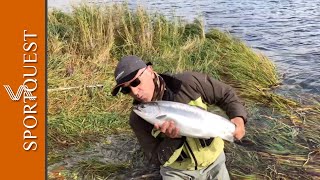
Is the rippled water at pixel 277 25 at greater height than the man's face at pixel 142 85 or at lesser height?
lesser

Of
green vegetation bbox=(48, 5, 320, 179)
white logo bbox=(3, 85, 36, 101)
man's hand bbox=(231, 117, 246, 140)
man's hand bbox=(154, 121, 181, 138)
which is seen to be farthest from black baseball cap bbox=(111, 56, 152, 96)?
white logo bbox=(3, 85, 36, 101)

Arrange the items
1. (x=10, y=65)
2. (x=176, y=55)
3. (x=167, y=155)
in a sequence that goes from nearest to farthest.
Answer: (x=167, y=155)
(x=10, y=65)
(x=176, y=55)

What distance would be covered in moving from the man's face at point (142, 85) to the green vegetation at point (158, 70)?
5.11 feet

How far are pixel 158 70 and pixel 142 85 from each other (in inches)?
148

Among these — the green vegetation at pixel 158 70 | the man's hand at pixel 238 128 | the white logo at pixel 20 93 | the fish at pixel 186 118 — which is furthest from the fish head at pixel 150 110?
the white logo at pixel 20 93

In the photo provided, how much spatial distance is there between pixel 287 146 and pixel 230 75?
2.25 metres

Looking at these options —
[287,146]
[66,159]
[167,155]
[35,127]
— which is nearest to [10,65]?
[35,127]

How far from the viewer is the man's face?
2.51 m

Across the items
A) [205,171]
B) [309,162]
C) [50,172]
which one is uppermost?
[205,171]

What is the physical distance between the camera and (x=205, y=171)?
9.33ft

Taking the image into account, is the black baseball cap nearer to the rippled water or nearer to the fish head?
the fish head

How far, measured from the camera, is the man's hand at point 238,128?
99.8 inches

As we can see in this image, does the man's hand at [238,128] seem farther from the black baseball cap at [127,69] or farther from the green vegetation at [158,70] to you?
the green vegetation at [158,70]

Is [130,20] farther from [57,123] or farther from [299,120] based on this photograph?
[299,120]
